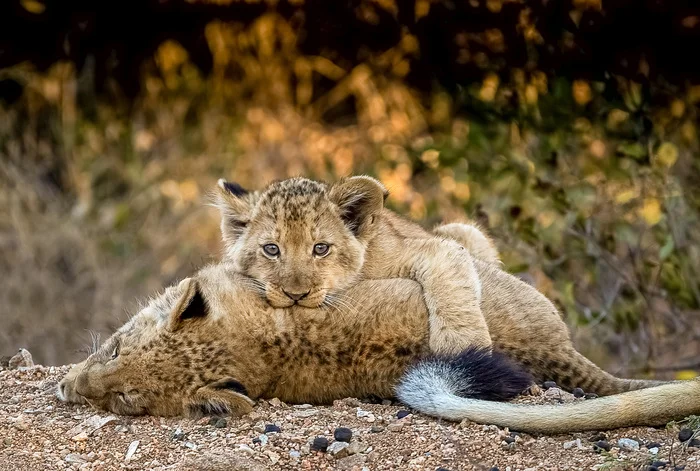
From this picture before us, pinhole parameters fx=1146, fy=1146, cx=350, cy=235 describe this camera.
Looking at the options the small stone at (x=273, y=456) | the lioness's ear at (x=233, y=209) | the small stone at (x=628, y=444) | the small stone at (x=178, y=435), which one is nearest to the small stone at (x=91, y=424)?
the small stone at (x=178, y=435)

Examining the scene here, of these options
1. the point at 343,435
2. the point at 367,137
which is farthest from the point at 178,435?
the point at 367,137

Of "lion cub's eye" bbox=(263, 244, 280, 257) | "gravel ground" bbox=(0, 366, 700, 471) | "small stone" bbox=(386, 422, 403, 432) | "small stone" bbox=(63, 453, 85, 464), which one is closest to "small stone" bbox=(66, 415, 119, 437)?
"gravel ground" bbox=(0, 366, 700, 471)

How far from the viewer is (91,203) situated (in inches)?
482

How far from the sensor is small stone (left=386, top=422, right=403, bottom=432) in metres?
5.25

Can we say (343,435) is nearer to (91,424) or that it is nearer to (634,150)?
(91,424)

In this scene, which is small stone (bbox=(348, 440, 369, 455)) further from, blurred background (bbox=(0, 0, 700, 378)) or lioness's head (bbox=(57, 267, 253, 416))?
blurred background (bbox=(0, 0, 700, 378))

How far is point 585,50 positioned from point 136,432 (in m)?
5.38

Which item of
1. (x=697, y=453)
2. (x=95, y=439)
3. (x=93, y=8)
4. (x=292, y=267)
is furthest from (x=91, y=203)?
(x=697, y=453)

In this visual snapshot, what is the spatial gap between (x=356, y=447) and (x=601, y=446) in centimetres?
107

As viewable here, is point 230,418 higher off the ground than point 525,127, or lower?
lower

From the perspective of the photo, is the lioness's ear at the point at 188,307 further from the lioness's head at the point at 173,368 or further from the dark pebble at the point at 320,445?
the dark pebble at the point at 320,445

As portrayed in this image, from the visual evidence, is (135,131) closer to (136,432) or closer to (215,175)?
(215,175)

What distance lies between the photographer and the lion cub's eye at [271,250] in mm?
6520

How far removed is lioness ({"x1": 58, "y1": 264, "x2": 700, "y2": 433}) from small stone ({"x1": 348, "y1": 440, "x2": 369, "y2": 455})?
396mm
